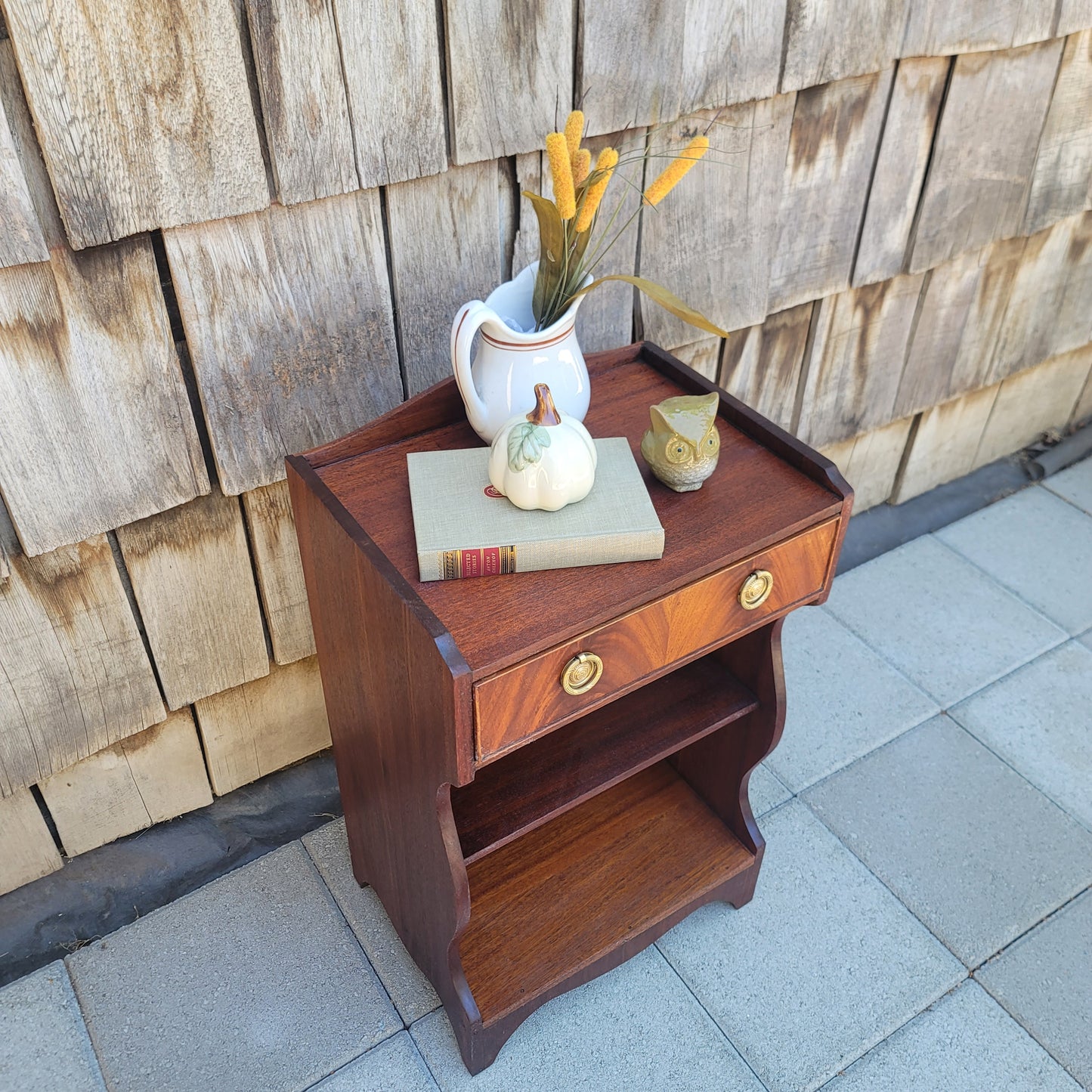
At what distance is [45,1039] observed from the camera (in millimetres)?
1451

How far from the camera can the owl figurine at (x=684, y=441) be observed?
1154mm

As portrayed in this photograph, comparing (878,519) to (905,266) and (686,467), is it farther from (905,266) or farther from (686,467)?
(686,467)

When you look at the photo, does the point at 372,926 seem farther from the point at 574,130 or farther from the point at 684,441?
the point at 574,130

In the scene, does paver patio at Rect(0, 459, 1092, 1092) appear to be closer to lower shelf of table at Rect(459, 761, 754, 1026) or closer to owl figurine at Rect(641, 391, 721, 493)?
lower shelf of table at Rect(459, 761, 754, 1026)

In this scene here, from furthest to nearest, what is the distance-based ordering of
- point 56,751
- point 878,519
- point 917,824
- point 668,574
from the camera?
point 878,519
point 917,824
point 56,751
point 668,574

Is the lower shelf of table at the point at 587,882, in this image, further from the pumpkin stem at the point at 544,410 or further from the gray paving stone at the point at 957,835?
the pumpkin stem at the point at 544,410

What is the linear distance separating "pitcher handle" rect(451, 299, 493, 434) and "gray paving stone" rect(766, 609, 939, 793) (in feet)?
3.14

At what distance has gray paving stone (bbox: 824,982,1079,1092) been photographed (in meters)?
1.43

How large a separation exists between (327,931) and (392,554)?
30.5 inches

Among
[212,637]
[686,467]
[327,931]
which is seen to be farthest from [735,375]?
[327,931]

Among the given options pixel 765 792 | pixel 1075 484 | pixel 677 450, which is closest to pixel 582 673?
pixel 677 450

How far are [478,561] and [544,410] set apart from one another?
17 cm

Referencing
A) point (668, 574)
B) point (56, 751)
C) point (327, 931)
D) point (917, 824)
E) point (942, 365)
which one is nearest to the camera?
point (668, 574)

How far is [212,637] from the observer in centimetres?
151
